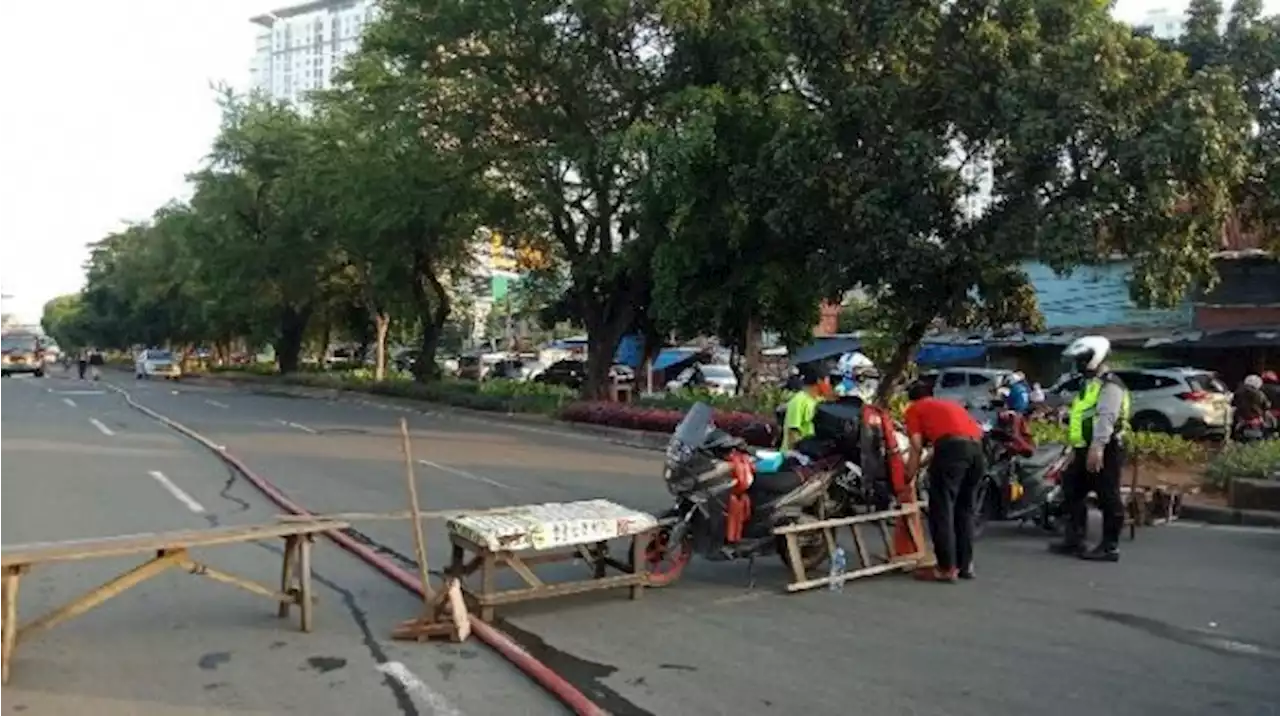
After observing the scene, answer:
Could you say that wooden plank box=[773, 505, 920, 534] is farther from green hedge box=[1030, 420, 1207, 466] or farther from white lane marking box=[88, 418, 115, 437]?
white lane marking box=[88, 418, 115, 437]

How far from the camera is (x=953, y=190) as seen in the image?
18203 millimetres

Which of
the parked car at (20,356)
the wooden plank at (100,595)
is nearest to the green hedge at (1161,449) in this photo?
the wooden plank at (100,595)

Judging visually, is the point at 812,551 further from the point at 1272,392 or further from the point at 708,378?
the point at 708,378

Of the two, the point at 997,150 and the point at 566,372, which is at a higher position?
the point at 997,150

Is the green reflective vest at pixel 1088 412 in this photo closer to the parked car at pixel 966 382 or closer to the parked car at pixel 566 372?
the parked car at pixel 966 382

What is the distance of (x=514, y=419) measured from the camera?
29125 mm

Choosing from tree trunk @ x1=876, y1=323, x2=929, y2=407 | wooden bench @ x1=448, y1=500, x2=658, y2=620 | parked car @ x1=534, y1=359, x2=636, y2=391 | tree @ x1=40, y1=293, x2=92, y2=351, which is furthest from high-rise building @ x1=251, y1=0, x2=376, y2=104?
wooden bench @ x1=448, y1=500, x2=658, y2=620

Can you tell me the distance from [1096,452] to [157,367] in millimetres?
57133

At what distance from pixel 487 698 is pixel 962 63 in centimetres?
1463

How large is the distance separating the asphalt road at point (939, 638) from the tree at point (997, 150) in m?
6.29

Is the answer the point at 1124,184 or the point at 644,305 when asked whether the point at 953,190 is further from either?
the point at 644,305

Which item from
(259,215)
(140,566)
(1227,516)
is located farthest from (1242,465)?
(259,215)

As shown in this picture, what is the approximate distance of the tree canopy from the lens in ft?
56.6

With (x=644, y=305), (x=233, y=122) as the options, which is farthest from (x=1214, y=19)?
(x=233, y=122)
